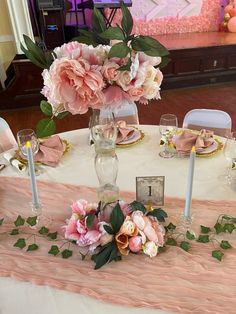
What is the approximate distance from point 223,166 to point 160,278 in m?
0.63

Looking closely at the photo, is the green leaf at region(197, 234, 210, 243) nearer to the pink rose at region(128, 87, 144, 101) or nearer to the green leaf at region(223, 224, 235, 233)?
the green leaf at region(223, 224, 235, 233)

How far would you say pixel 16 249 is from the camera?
0.93m

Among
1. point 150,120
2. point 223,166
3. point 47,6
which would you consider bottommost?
point 150,120

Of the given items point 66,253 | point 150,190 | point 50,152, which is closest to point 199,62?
point 50,152

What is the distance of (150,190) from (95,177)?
1.05 feet

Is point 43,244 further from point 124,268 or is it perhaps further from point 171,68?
point 171,68

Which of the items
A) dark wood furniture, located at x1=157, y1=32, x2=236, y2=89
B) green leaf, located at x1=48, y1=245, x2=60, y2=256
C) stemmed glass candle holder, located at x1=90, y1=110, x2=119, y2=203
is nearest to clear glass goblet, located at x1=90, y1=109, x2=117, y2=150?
stemmed glass candle holder, located at x1=90, y1=110, x2=119, y2=203

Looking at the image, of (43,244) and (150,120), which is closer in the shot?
(43,244)

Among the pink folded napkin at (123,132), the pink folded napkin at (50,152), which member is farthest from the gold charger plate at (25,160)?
the pink folded napkin at (123,132)

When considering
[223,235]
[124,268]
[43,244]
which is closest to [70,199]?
[43,244]

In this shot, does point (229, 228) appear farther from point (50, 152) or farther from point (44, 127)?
point (50, 152)

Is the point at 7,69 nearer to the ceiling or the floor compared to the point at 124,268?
nearer to the floor

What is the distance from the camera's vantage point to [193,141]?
1400mm

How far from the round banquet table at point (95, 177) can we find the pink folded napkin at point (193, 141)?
0.05 m
